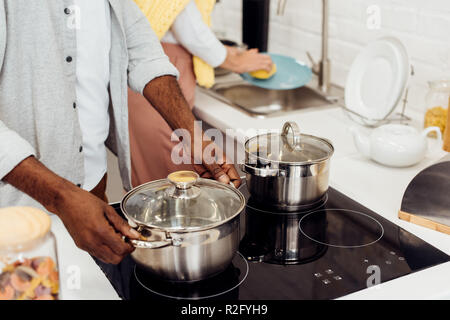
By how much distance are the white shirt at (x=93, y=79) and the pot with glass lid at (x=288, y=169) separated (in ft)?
1.48

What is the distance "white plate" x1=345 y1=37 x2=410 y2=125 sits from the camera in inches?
63.2

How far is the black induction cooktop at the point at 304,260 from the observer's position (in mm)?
853

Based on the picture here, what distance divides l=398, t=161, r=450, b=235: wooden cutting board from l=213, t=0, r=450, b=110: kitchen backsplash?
63 cm

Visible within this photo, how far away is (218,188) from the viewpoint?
0.95 metres

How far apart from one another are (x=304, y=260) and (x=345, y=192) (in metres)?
0.35

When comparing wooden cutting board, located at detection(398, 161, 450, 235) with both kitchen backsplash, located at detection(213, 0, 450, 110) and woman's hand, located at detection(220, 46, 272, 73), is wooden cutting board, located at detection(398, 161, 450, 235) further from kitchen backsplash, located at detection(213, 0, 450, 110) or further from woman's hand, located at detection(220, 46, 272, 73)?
woman's hand, located at detection(220, 46, 272, 73)

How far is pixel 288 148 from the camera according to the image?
1146mm

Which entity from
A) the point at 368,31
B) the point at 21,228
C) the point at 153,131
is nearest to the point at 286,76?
the point at 368,31

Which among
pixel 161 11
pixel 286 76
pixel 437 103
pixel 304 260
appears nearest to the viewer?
pixel 304 260

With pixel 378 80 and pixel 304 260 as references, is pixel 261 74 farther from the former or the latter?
pixel 304 260

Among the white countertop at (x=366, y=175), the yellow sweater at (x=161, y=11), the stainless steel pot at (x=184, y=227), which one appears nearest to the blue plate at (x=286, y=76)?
the white countertop at (x=366, y=175)

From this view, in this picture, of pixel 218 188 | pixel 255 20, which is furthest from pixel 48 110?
pixel 255 20

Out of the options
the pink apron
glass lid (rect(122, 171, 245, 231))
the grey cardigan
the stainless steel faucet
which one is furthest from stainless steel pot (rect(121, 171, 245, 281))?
the stainless steel faucet
